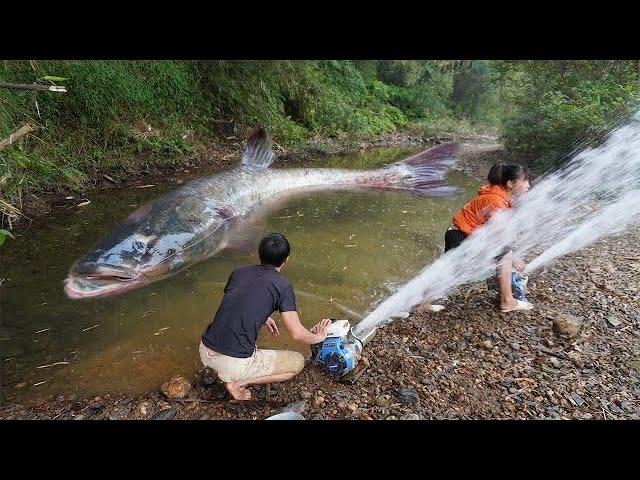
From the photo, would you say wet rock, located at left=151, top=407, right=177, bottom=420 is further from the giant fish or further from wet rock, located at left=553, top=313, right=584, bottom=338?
wet rock, located at left=553, top=313, right=584, bottom=338

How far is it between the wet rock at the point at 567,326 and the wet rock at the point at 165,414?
3.06 metres

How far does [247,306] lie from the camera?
9.48 feet

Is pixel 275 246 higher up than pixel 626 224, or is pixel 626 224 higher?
pixel 275 246

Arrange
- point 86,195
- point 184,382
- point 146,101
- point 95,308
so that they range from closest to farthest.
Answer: point 184,382, point 95,308, point 86,195, point 146,101

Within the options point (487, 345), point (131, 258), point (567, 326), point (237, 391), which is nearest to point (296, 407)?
point (237, 391)

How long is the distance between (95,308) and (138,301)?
0.39 metres

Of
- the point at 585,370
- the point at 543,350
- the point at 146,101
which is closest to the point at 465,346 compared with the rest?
the point at 543,350

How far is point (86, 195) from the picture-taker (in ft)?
23.9

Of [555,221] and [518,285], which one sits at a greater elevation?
[518,285]

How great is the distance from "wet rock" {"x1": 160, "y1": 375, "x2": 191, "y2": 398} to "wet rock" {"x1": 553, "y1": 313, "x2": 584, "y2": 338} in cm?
299

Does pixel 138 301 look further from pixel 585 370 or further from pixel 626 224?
pixel 626 224

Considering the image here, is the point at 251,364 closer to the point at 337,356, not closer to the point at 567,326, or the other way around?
the point at 337,356

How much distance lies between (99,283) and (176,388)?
1579mm

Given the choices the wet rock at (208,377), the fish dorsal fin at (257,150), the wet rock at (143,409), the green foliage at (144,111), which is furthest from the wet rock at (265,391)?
the fish dorsal fin at (257,150)
